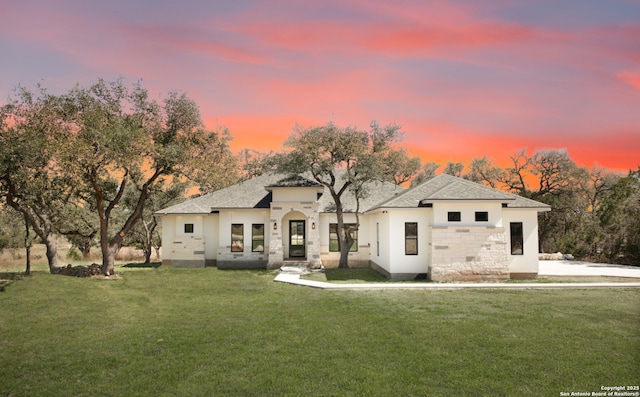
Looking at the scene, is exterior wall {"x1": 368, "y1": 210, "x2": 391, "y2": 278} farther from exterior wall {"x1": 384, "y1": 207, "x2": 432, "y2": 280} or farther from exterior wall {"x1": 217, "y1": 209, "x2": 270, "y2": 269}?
exterior wall {"x1": 217, "y1": 209, "x2": 270, "y2": 269}

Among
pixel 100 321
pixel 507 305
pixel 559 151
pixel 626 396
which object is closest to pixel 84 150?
pixel 100 321

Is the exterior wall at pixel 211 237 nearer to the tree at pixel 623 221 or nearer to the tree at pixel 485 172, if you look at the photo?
the tree at pixel 623 221

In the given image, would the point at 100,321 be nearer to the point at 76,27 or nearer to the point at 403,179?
the point at 76,27

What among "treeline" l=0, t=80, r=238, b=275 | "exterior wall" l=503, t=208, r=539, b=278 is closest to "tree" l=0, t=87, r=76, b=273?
"treeline" l=0, t=80, r=238, b=275

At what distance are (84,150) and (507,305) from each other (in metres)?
17.2

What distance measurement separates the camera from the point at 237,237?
80.7 feet

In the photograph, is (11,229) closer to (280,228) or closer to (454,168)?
(280,228)

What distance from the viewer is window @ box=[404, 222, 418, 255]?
18750 millimetres

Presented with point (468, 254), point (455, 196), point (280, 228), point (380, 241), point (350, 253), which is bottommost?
point (350, 253)

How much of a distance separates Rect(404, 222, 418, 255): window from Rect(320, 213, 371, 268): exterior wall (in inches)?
230

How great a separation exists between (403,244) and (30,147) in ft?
55.4

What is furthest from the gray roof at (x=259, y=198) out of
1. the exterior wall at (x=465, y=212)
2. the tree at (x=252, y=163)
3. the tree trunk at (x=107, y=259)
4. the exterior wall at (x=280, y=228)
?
the tree at (x=252, y=163)

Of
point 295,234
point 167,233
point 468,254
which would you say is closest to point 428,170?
point 295,234

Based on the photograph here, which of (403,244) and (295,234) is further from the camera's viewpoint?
(295,234)
